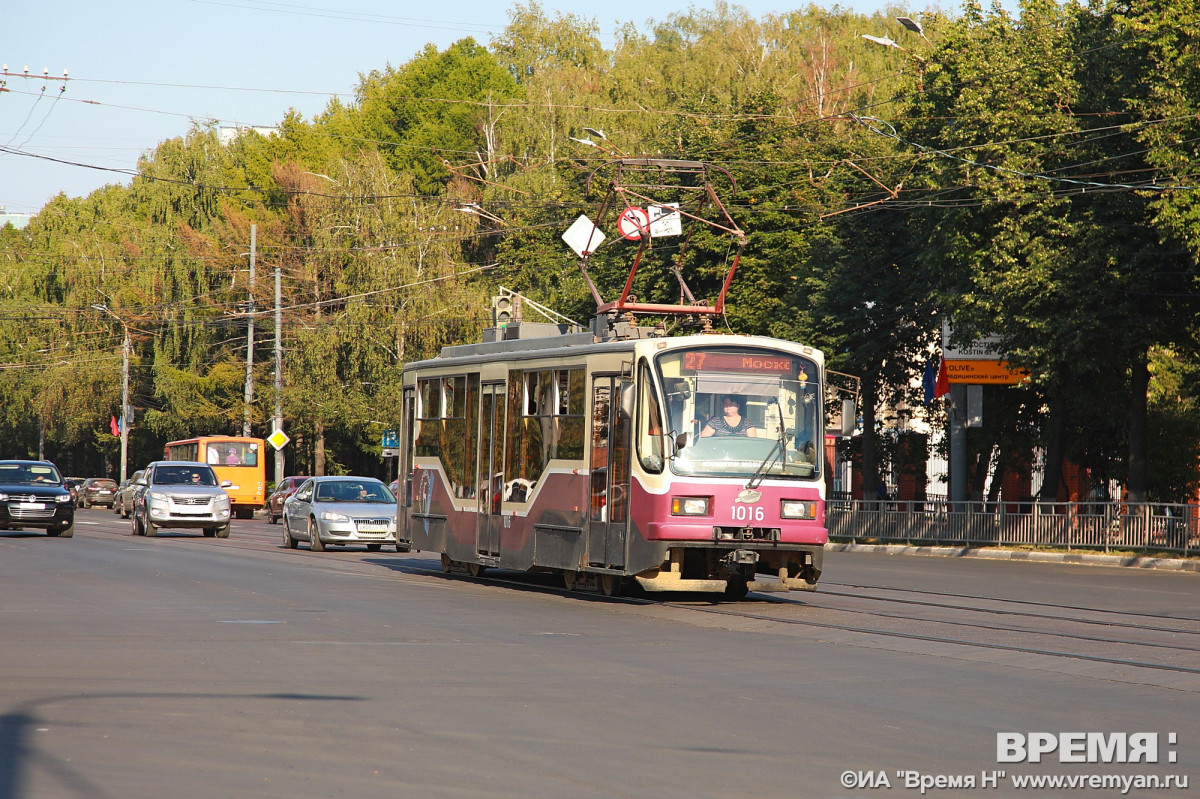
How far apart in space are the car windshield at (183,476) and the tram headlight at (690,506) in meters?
22.8

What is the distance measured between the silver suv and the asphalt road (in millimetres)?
17005

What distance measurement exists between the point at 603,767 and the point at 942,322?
3515cm

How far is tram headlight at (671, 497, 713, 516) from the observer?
687 inches

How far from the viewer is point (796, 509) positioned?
18000 millimetres

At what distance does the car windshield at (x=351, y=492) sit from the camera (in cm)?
3183

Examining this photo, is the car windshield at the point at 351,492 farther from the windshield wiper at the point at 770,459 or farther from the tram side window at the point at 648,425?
the windshield wiper at the point at 770,459

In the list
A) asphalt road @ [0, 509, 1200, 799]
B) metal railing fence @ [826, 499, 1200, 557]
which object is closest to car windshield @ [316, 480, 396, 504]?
metal railing fence @ [826, 499, 1200, 557]

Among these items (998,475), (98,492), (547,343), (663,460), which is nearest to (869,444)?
(998,475)

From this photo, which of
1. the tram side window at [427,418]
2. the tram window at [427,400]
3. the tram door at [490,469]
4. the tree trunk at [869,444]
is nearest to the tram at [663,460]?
the tram door at [490,469]

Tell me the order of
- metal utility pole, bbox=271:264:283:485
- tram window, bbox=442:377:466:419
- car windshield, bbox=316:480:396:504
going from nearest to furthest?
tram window, bbox=442:377:466:419, car windshield, bbox=316:480:396:504, metal utility pole, bbox=271:264:283:485

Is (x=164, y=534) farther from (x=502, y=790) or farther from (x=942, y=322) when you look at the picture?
(x=502, y=790)

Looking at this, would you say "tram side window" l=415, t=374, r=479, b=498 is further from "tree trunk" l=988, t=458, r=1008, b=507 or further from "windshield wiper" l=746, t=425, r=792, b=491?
"tree trunk" l=988, t=458, r=1008, b=507

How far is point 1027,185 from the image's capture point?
1345 inches

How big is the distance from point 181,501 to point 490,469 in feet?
59.1
